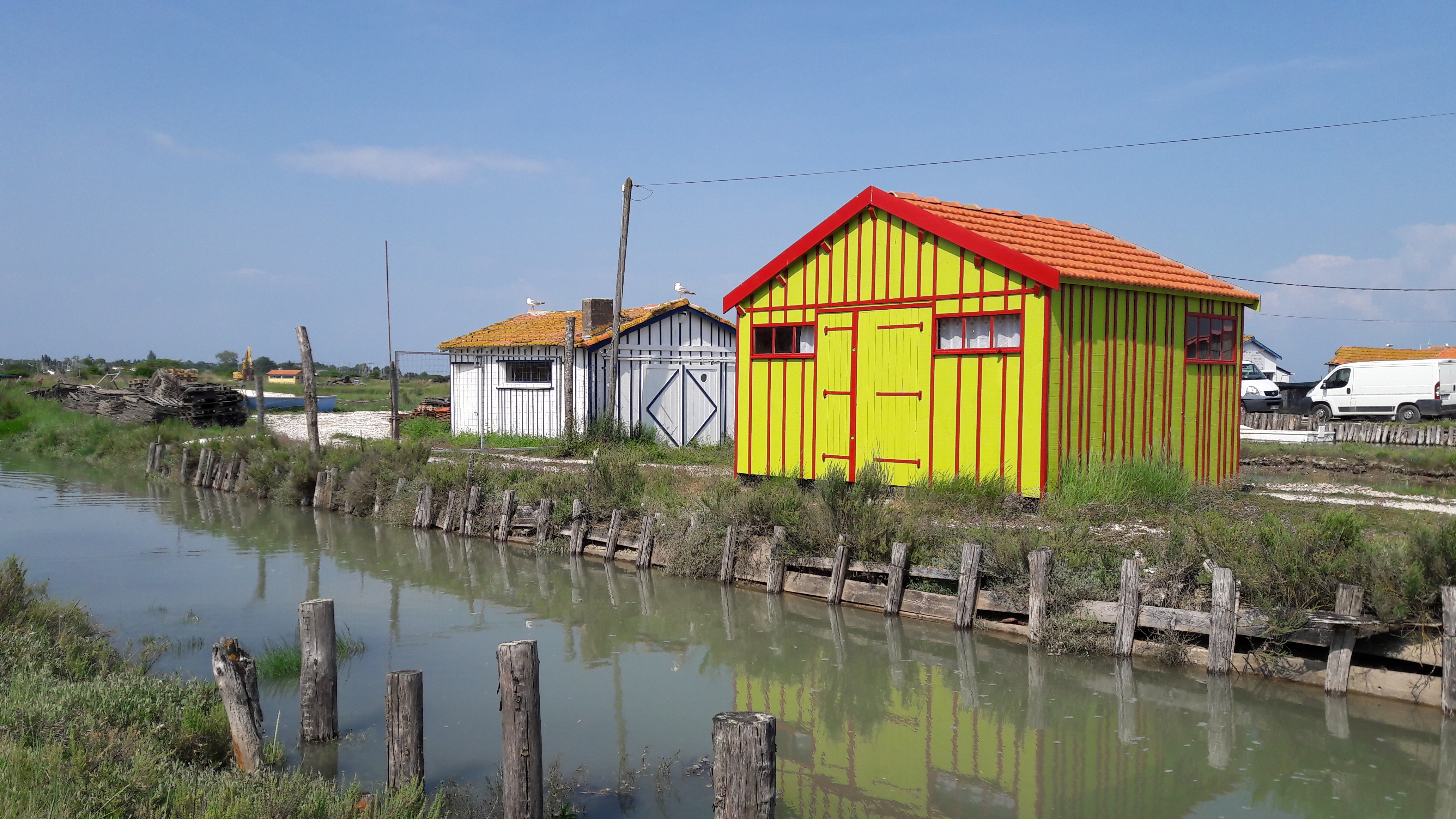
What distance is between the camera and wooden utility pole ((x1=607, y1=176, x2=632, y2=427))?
2350 cm

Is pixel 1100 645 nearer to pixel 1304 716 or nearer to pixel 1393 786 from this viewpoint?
pixel 1304 716

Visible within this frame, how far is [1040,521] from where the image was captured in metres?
11.6

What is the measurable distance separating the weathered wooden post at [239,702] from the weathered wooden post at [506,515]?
9.53m

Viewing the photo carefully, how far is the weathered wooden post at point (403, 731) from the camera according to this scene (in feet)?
19.5

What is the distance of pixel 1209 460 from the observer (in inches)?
585

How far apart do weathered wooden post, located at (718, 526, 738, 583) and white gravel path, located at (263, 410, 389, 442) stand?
50.1 ft

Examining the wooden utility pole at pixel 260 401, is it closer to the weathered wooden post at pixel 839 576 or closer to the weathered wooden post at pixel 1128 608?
the weathered wooden post at pixel 839 576

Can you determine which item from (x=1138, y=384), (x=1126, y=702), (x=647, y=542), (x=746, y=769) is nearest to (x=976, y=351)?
(x=1138, y=384)

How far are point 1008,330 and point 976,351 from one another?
1.60 ft

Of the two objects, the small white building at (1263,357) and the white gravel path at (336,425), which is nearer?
the white gravel path at (336,425)

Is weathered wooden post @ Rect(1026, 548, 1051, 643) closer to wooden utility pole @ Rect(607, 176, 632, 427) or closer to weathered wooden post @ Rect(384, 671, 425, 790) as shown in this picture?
weathered wooden post @ Rect(384, 671, 425, 790)

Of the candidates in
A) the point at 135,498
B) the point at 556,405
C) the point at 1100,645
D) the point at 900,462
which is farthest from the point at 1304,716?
the point at 135,498

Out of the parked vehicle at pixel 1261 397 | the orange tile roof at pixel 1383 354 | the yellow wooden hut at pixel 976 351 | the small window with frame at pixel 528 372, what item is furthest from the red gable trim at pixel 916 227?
the orange tile roof at pixel 1383 354

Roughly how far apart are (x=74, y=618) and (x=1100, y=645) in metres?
8.89
